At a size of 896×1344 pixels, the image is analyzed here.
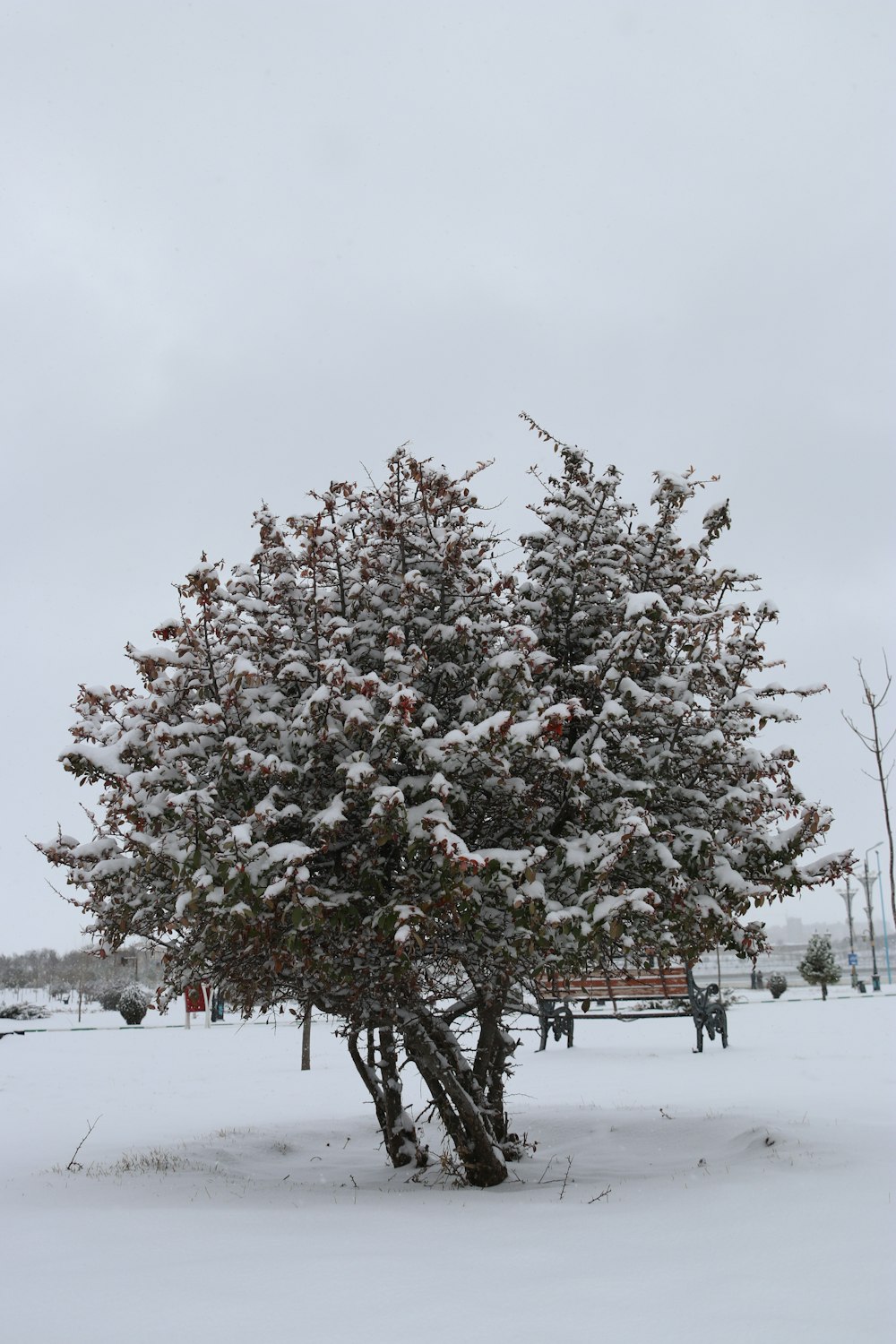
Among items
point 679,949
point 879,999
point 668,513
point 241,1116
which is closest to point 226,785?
point 679,949

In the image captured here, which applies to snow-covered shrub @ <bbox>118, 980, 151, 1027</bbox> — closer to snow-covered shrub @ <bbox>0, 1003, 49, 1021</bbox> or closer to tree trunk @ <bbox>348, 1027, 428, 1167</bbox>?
snow-covered shrub @ <bbox>0, 1003, 49, 1021</bbox>

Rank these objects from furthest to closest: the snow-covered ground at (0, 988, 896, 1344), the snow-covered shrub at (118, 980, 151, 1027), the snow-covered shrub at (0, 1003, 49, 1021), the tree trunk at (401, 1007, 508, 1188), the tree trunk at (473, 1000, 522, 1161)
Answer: the snow-covered shrub at (0, 1003, 49, 1021) → the snow-covered shrub at (118, 980, 151, 1027) → the tree trunk at (473, 1000, 522, 1161) → the tree trunk at (401, 1007, 508, 1188) → the snow-covered ground at (0, 988, 896, 1344)

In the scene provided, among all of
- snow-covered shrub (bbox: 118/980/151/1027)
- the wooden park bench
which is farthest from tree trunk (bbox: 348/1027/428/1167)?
snow-covered shrub (bbox: 118/980/151/1027)

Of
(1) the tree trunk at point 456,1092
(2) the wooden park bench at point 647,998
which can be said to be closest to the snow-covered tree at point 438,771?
(1) the tree trunk at point 456,1092

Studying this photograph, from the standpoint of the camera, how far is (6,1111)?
14.1 metres

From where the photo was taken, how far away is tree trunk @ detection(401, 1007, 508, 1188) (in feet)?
24.5

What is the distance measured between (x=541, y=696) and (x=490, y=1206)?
3350 millimetres

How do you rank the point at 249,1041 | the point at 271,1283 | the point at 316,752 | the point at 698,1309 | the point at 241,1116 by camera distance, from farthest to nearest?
the point at 249,1041 < the point at 241,1116 < the point at 316,752 < the point at 271,1283 < the point at 698,1309

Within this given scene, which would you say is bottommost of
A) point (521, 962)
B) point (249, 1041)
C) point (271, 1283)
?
point (249, 1041)

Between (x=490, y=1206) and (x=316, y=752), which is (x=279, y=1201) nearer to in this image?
(x=490, y=1206)

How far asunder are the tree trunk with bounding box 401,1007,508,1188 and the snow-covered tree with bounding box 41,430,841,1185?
2 centimetres

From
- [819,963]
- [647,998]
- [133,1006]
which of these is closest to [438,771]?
[647,998]

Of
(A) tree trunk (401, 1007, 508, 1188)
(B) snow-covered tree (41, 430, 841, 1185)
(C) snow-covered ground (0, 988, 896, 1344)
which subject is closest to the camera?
(C) snow-covered ground (0, 988, 896, 1344)

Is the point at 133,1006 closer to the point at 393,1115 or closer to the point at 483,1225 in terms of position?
the point at 393,1115
